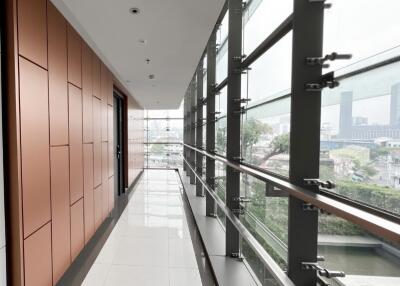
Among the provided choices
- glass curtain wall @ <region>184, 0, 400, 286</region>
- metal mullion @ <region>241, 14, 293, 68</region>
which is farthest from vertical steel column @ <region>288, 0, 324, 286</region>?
metal mullion @ <region>241, 14, 293, 68</region>

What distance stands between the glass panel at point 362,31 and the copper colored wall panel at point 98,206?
3682mm

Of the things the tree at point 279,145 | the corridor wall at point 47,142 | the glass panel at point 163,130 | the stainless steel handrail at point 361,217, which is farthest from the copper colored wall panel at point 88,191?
the glass panel at point 163,130

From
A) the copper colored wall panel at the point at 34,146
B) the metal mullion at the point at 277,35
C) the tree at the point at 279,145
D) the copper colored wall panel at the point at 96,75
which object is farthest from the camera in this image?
the copper colored wall panel at the point at 96,75

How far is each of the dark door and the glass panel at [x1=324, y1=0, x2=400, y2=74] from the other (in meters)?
5.89

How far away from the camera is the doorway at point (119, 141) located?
6.29 metres

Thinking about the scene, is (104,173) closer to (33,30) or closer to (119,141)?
(119,141)

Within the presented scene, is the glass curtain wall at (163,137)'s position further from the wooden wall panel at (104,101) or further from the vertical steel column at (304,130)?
the vertical steel column at (304,130)

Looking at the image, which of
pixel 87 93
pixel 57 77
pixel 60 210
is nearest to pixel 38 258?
pixel 60 210

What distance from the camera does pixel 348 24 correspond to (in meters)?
1.07

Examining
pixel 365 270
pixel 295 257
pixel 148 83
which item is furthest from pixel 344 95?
pixel 148 83

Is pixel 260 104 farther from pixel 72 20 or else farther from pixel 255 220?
pixel 72 20

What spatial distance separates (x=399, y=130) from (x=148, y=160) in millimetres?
11271

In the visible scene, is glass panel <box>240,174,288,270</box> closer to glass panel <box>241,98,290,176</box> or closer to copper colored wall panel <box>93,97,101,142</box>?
glass panel <box>241,98,290,176</box>

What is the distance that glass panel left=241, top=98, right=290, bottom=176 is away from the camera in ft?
5.38
